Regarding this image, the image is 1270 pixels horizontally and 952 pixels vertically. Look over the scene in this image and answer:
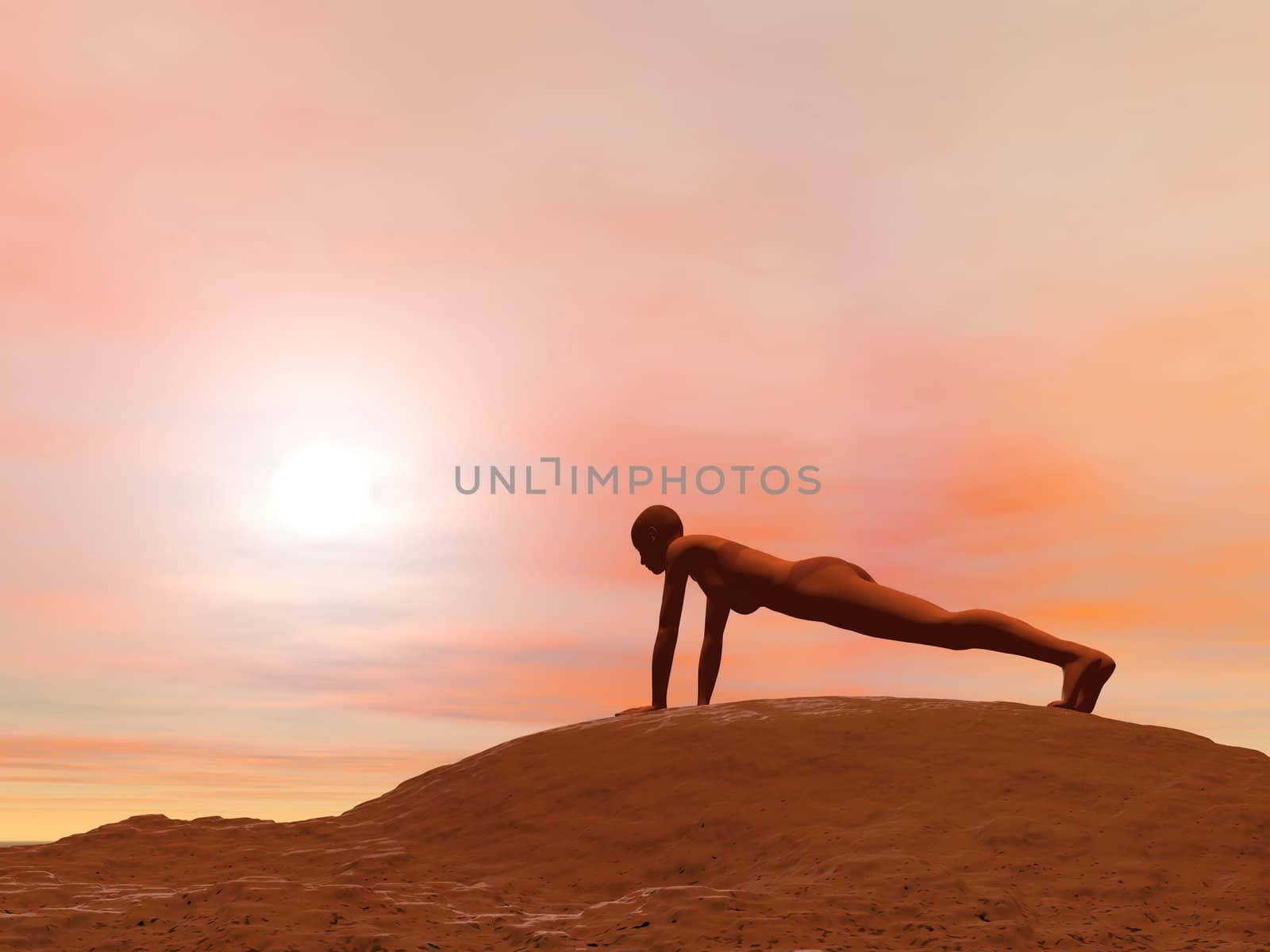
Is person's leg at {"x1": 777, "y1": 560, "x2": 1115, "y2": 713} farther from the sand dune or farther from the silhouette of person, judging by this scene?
the sand dune

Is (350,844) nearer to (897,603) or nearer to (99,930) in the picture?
→ (99,930)

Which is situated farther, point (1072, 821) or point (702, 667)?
point (702, 667)

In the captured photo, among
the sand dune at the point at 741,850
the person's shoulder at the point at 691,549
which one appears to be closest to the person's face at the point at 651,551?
the person's shoulder at the point at 691,549

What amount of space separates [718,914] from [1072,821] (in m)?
2.69

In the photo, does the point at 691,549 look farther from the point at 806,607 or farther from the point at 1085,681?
the point at 1085,681

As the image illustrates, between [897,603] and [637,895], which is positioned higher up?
[897,603]

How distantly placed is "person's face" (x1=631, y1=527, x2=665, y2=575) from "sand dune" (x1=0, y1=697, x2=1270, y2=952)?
1948mm

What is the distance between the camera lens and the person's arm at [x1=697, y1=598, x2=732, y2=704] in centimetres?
1109

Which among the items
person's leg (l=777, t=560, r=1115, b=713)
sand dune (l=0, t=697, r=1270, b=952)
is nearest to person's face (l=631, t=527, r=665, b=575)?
person's leg (l=777, t=560, r=1115, b=713)

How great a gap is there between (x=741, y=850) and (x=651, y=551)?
4393 millimetres

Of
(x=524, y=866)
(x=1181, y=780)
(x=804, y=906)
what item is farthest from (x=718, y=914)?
(x=1181, y=780)

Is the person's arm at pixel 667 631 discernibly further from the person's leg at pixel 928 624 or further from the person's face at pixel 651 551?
the person's leg at pixel 928 624

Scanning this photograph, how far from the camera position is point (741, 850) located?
7664 millimetres

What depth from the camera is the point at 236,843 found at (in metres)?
9.34
